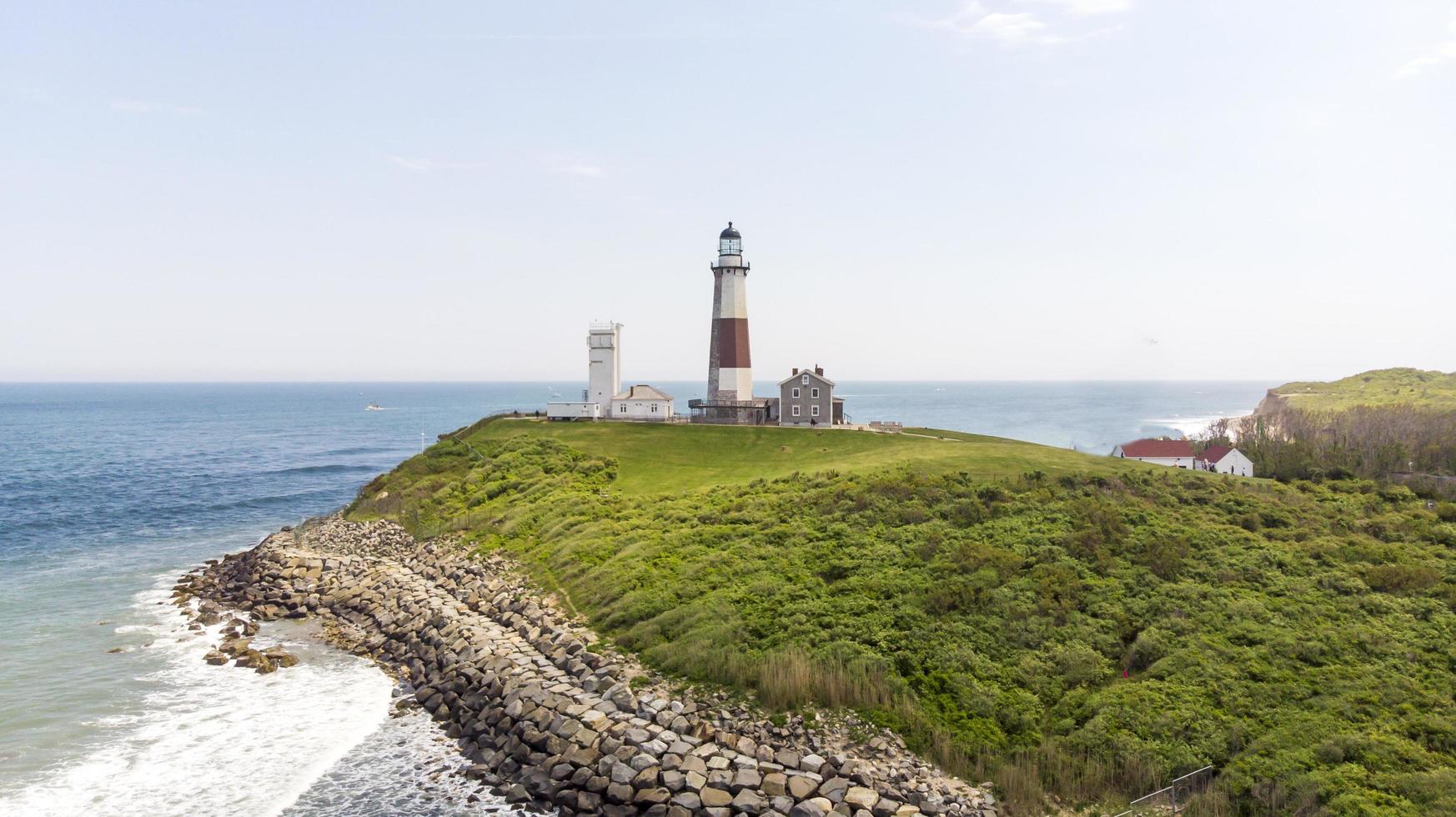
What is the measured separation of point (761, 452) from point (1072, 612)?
91.4 ft

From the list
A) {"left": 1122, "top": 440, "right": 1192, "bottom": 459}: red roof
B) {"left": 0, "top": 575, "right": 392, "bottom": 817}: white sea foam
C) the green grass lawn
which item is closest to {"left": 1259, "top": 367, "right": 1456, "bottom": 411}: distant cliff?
{"left": 1122, "top": 440, "right": 1192, "bottom": 459}: red roof

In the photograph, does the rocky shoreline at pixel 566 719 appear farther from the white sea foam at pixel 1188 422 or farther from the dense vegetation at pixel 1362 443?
the white sea foam at pixel 1188 422

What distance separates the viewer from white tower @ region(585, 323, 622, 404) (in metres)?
62.2

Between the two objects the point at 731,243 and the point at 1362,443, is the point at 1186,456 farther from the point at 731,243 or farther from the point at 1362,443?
the point at 731,243

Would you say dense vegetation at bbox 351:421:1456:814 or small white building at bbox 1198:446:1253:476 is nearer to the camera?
dense vegetation at bbox 351:421:1456:814

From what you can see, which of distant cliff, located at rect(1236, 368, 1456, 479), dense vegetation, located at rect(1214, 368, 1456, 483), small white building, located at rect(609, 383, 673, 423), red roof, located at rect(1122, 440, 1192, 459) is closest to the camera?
dense vegetation, located at rect(1214, 368, 1456, 483)

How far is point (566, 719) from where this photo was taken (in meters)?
19.4

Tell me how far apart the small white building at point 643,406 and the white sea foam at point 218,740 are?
35.2 meters

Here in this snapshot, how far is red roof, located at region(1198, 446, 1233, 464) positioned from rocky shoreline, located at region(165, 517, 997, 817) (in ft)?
154

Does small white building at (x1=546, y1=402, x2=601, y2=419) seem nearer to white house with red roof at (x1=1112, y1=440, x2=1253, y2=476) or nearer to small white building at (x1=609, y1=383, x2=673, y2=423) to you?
small white building at (x1=609, y1=383, x2=673, y2=423)

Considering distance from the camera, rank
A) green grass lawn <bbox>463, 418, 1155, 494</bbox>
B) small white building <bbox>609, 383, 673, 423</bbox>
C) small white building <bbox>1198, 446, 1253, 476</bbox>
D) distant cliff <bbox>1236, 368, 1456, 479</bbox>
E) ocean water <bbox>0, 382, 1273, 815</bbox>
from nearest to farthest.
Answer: ocean water <bbox>0, 382, 1273, 815</bbox> < green grass lawn <bbox>463, 418, 1155, 494</bbox> < small white building <bbox>1198, 446, 1253, 476</bbox> < distant cliff <bbox>1236, 368, 1456, 479</bbox> < small white building <bbox>609, 383, 673, 423</bbox>

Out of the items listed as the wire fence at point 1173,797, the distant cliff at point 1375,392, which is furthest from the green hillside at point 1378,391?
the wire fence at point 1173,797

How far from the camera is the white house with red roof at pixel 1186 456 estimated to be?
52094 mm

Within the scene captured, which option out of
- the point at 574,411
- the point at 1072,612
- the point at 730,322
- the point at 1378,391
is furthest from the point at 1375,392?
the point at 1072,612
